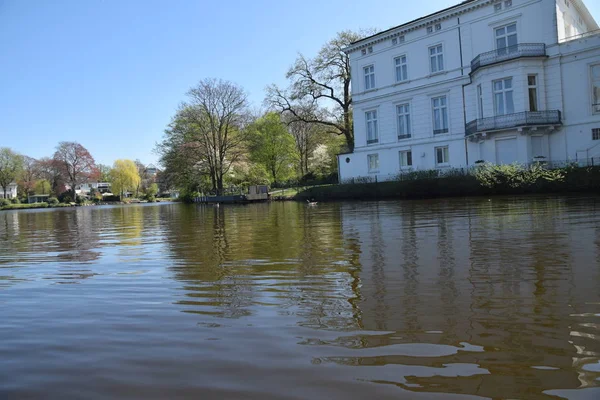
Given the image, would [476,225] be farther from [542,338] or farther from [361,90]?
[361,90]

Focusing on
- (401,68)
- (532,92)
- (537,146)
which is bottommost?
(537,146)

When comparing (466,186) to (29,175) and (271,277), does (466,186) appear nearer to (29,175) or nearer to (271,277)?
(271,277)

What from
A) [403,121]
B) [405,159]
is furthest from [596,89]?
[405,159]

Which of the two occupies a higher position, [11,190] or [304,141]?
[304,141]

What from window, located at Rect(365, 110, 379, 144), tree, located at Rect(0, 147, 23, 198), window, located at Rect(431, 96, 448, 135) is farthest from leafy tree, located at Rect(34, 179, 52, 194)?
window, located at Rect(431, 96, 448, 135)

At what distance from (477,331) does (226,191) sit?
5602 cm

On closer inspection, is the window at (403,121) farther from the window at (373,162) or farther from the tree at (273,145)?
the tree at (273,145)

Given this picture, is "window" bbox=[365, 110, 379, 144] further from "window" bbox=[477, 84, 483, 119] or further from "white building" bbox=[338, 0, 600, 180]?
"window" bbox=[477, 84, 483, 119]

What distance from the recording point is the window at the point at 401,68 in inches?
1593

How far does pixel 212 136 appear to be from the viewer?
59.1 meters

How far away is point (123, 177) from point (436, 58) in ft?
288

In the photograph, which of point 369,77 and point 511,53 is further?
point 369,77

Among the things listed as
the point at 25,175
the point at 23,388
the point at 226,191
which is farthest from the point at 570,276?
the point at 25,175

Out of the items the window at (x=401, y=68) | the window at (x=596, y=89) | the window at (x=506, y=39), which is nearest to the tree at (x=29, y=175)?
the window at (x=401, y=68)
